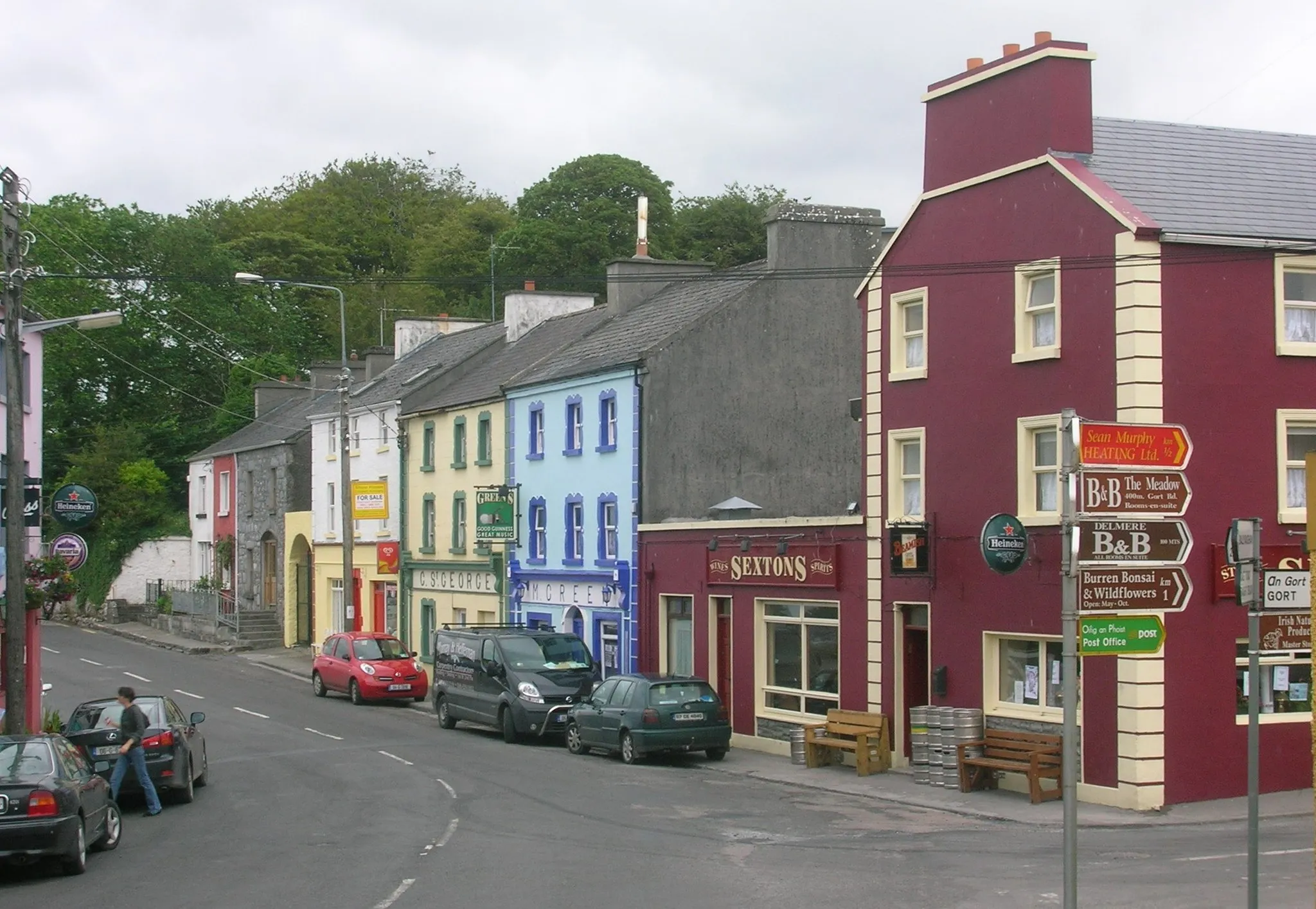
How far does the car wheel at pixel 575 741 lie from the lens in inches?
1172

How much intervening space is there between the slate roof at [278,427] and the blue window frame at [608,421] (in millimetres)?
21207

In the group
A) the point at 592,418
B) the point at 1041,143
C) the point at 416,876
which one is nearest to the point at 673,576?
the point at 592,418

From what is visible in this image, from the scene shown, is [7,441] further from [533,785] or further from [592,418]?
[592,418]

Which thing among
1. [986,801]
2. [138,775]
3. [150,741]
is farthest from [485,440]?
[986,801]

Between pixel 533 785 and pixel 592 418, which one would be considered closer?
pixel 533 785

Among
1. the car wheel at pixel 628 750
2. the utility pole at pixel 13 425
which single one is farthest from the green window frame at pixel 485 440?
the utility pole at pixel 13 425

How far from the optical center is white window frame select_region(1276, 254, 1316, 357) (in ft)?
74.4

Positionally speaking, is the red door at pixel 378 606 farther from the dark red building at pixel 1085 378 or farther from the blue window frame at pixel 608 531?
the dark red building at pixel 1085 378

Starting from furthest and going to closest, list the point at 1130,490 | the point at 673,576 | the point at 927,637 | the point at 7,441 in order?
the point at 673,576
the point at 927,637
the point at 7,441
the point at 1130,490

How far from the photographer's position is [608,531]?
37.0 meters

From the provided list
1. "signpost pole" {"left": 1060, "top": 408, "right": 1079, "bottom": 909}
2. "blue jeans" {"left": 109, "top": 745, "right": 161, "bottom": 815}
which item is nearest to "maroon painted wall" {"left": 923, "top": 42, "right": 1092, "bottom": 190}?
"signpost pole" {"left": 1060, "top": 408, "right": 1079, "bottom": 909}

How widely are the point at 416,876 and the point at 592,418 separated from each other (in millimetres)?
22594

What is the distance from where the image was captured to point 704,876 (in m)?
16.0

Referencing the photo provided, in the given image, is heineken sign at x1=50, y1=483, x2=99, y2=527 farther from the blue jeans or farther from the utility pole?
the blue jeans
